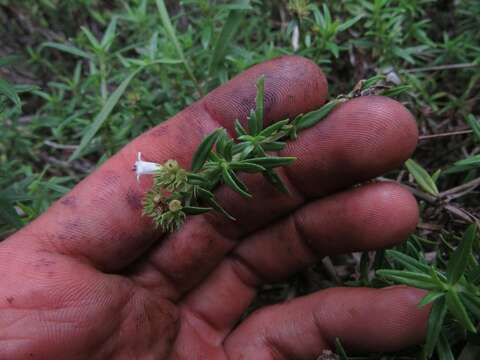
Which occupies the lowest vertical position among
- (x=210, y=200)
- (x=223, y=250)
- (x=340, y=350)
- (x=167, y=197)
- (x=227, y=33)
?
(x=340, y=350)

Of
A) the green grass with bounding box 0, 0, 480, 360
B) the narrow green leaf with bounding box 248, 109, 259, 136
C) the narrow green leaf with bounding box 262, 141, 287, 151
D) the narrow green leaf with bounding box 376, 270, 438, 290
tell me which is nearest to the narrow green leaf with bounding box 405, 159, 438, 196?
the green grass with bounding box 0, 0, 480, 360

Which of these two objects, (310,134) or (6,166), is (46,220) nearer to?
(6,166)

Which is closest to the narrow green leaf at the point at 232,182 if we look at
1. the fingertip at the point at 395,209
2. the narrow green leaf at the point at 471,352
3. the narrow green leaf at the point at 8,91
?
the fingertip at the point at 395,209

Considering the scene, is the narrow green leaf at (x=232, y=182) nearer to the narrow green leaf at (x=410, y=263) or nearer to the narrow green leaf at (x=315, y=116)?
the narrow green leaf at (x=315, y=116)

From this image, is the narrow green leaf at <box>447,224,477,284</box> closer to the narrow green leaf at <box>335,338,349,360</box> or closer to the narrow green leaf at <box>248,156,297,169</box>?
the narrow green leaf at <box>335,338,349,360</box>

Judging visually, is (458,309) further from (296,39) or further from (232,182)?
(296,39)

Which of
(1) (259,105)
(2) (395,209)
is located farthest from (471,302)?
(1) (259,105)

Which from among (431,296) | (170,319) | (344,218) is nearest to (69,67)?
(170,319)
